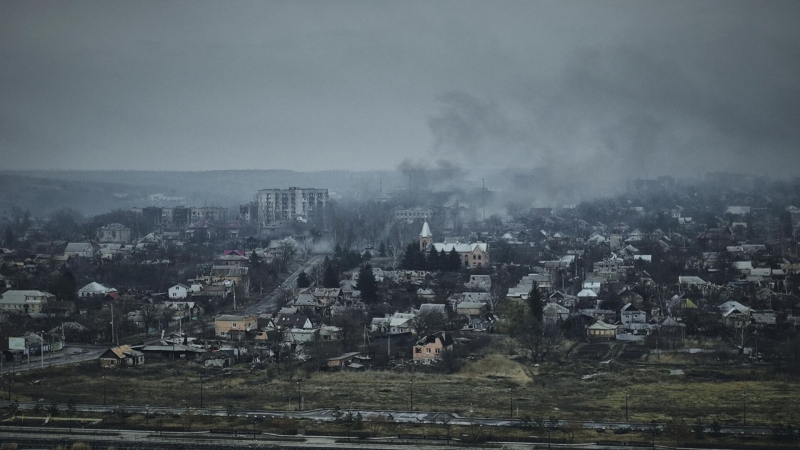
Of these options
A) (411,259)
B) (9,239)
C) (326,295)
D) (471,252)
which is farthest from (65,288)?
(9,239)

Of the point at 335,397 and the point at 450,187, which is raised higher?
the point at 450,187

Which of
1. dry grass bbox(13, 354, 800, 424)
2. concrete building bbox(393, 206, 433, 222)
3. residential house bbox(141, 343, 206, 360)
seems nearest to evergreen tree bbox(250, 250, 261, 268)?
residential house bbox(141, 343, 206, 360)

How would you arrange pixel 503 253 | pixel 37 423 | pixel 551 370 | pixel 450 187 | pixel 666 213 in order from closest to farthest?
pixel 37 423, pixel 551 370, pixel 503 253, pixel 666 213, pixel 450 187

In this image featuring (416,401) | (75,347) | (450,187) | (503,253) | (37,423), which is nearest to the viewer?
(37,423)

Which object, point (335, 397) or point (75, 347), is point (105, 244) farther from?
point (335, 397)

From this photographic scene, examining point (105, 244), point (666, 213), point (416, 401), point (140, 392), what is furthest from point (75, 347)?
point (666, 213)

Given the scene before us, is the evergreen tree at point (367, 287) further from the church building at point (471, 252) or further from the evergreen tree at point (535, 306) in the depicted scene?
the church building at point (471, 252)

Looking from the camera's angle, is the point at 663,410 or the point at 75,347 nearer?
the point at 663,410

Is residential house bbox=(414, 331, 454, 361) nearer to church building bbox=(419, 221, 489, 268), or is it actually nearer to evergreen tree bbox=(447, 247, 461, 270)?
evergreen tree bbox=(447, 247, 461, 270)
